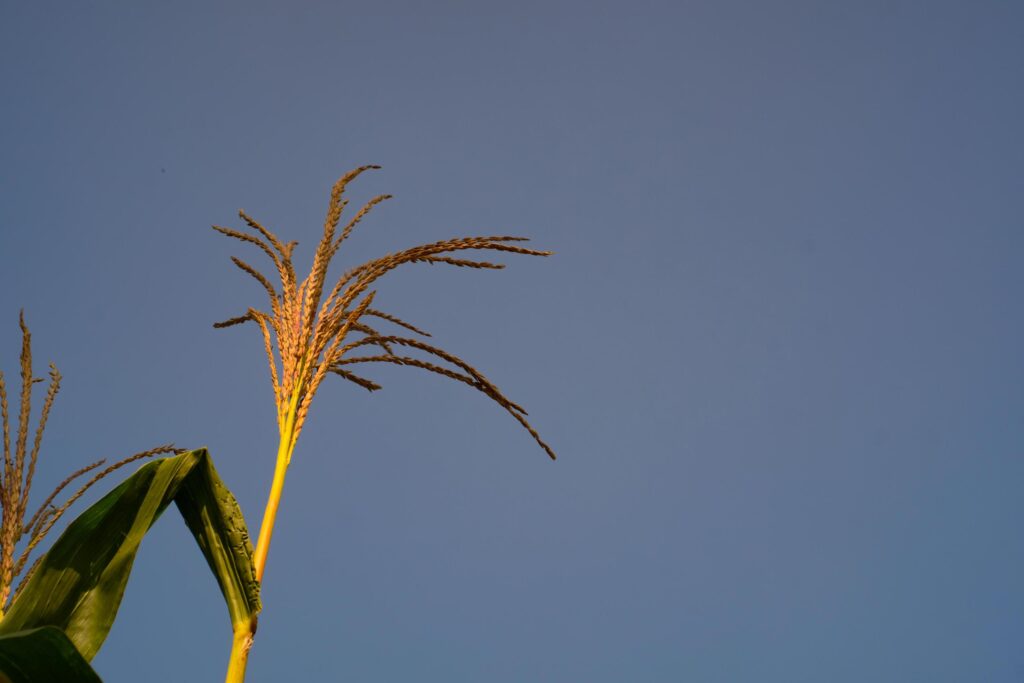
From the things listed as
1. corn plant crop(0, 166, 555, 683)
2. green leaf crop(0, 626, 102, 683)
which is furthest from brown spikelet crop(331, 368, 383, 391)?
green leaf crop(0, 626, 102, 683)

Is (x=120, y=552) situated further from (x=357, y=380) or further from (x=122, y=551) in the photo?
(x=357, y=380)

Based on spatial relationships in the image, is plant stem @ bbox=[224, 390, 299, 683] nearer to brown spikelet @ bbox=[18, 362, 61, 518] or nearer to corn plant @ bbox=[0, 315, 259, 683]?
corn plant @ bbox=[0, 315, 259, 683]

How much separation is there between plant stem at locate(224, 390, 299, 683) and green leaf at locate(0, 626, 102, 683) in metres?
0.24

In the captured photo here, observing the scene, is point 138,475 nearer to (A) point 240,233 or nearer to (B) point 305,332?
(B) point 305,332

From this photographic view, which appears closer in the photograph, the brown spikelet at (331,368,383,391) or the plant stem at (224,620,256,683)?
the plant stem at (224,620,256,683)

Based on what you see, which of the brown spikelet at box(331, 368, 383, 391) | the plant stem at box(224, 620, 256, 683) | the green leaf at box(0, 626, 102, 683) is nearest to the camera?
the green leaf at box(0, 626, 102, 683)

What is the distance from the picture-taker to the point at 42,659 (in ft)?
4.58

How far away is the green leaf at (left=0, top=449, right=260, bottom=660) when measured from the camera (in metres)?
1.63

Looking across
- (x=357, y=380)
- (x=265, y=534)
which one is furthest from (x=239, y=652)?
(x=357, y=380)

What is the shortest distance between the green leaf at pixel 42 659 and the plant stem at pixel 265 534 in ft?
0.78

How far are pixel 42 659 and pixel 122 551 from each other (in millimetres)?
366

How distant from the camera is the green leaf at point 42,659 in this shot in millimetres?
1362

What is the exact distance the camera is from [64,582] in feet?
5.53

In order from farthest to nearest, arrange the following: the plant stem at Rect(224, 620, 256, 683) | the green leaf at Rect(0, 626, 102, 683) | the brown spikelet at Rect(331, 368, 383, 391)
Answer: the brown spikelet at Rect(331, 368, 383, 391)
the plant stem at Rect(224, 620, 256, 683)
the green leaf at Rect(0, 626, 102, 683)
